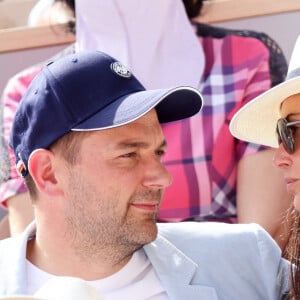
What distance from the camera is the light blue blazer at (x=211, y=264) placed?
246 cm

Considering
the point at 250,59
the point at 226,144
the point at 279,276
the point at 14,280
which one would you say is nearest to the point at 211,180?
the point at 226,144

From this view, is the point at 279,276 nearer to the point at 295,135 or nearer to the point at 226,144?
the point at 295,135

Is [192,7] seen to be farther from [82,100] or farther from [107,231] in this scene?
[107,231]

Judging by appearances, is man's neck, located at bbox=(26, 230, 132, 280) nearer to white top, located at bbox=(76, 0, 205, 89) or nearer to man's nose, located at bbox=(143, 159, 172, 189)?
man's nose, located at bbox=(143, 159, 172, 189)

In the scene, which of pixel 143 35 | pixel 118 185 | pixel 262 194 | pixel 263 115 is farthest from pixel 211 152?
pixel 118 185

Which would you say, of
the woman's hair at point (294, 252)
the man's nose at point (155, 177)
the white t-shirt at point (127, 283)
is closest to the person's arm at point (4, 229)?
the white t-shirt at point (127, 283)

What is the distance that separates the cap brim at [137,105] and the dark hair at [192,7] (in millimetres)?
892

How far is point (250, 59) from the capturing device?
10.6 ft

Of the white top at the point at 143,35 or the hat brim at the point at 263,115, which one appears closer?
the hat brim at the point at 263,115

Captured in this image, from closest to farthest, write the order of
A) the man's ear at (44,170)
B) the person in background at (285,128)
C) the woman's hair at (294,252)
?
the person in background at (285,128)
the woman's hair at (294,252)
the man's ear at (44,170)

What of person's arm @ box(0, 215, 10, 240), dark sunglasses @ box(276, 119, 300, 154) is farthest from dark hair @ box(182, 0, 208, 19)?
dark sunglasses @ box(276, 119, 300, 154)

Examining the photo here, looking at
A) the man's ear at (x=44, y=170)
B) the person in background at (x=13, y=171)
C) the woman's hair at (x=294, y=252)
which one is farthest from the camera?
the person in background at (x=13, y=171)

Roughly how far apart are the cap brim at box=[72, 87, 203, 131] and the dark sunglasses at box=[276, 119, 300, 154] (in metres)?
0.30

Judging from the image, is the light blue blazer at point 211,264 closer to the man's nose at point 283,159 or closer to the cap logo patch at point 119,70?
the man's nose at point 283,159
